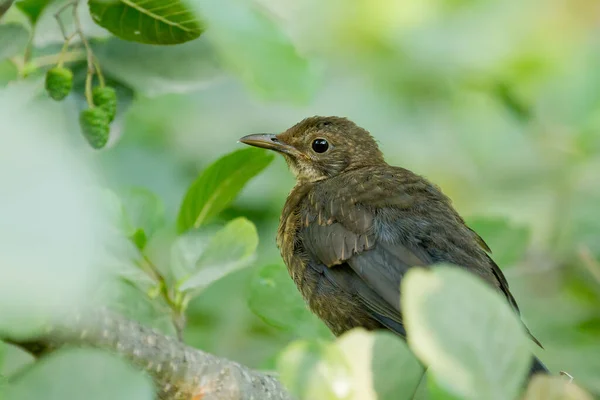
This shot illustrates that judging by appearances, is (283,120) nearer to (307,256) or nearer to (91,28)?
(307,256)

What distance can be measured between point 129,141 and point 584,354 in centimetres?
249

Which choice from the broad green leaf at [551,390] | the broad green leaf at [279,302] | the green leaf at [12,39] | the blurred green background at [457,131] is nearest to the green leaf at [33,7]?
the green leaf at [12,39]

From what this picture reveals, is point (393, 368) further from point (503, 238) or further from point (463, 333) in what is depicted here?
point (503, 238)

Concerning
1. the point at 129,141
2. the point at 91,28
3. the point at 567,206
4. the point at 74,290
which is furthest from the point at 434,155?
the point at 74,290

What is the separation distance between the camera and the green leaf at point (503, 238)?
314 centimetres

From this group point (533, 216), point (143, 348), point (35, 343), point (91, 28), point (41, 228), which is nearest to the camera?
point (41, 228)

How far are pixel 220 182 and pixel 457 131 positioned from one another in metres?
3.36

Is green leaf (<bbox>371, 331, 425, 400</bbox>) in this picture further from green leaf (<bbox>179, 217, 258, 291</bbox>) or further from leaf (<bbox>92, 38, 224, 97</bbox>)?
leaf (<bbox>92, 38, 224, 97</bbox>)

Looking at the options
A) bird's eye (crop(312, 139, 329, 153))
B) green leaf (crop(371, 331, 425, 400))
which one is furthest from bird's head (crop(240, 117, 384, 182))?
green leaf (crop(371, 331, 425, 400))

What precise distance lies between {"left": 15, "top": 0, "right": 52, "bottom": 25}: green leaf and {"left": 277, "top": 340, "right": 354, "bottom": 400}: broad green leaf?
138 centimetres

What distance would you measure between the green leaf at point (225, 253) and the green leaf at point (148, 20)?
0.50 meters

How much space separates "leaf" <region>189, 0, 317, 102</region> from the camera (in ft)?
3.91

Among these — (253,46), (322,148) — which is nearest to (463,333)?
(253,46)

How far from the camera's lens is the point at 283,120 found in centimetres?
512
